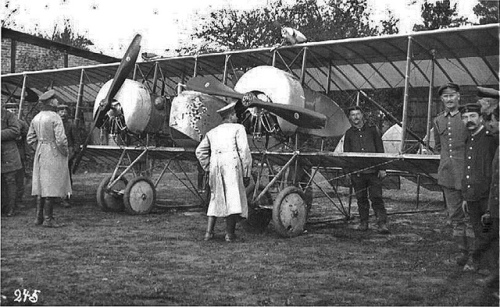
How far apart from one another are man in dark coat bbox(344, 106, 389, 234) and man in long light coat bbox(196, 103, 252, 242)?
2146mm

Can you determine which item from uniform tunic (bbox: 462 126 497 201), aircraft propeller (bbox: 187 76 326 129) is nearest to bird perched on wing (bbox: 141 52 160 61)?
aircraft propeller (bbox: 187 76 326 129)

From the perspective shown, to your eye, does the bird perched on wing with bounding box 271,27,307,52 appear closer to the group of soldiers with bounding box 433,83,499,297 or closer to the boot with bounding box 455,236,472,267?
the group of soldiers with bounding box 433,83,499,297

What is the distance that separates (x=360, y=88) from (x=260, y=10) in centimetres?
2624

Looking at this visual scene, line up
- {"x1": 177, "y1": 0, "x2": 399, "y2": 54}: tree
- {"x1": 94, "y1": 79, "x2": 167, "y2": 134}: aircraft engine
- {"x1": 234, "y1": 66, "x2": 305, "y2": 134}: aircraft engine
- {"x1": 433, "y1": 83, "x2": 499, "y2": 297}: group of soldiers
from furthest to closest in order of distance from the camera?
{"x1": 177, "y1": 0, "x2": 399, "y2": 54}: tree
{"x1": 94, "y1": 79, "x2": 167, "y2": 134}: aircraft engine
{"x1": 234, "y1": 66, "x2": 305, "y2": 134}: aircraft engine
{"x1": 433, "y1": 83, "x2": 499, "y2": 297}: group of soldiers

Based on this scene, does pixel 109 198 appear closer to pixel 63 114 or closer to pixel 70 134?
pixel 70 134

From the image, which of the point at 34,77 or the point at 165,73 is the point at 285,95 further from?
the point at 34,77

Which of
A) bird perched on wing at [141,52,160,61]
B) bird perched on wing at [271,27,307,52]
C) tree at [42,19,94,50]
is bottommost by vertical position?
bird perched on wing at [141,52,160,61]

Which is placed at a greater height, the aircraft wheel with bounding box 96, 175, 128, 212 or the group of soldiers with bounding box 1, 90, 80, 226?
the group of soldiers with bounding box 1, 90, 80, 226

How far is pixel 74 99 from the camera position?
644 inches

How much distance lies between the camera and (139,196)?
10.5 metres

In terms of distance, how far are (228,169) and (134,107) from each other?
146 inches

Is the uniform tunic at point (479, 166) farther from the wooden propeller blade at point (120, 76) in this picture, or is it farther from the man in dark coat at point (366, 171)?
the wooden propeller blade at point (120, 76)

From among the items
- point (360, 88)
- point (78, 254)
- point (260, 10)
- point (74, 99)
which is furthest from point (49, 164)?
point (260, 10)

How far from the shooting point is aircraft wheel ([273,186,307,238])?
8.03 meters
